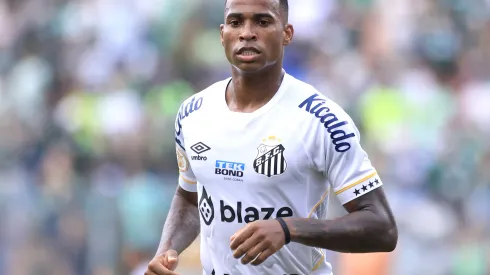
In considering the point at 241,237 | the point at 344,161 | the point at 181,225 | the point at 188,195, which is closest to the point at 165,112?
the point at 188,195

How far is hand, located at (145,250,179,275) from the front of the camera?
5457 millimetres

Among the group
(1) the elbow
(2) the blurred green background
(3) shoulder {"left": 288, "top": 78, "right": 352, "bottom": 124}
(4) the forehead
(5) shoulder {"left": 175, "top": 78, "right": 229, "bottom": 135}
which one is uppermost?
(4) the forehead

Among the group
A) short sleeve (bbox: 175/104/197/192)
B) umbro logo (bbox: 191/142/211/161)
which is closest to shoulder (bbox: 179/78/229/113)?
short sleeve (bbox: 175/104/197/192)

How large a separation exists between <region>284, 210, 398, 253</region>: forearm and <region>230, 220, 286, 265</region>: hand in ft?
0.70

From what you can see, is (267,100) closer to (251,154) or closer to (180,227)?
(251,154)

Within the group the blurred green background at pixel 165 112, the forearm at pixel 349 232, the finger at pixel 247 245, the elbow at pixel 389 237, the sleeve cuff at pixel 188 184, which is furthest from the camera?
the blurred green background at pixel 165 112

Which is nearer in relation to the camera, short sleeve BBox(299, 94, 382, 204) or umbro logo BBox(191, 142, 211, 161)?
short sleeve BBox(299, 94, 382, 204)

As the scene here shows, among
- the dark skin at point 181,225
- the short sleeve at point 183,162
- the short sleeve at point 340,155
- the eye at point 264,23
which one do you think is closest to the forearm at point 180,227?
the dark skin at point 181,225

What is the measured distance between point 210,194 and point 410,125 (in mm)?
7534

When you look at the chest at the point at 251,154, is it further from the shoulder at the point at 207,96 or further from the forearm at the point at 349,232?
the forearm at the point at 349,232

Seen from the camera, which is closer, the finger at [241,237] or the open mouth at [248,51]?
the finger at [241,237]

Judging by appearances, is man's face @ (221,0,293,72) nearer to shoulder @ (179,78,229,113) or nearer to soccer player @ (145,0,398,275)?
soccer player @ (145,0,398,275)

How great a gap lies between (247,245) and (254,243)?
0.11 feet

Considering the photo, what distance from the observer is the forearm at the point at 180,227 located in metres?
6.05
